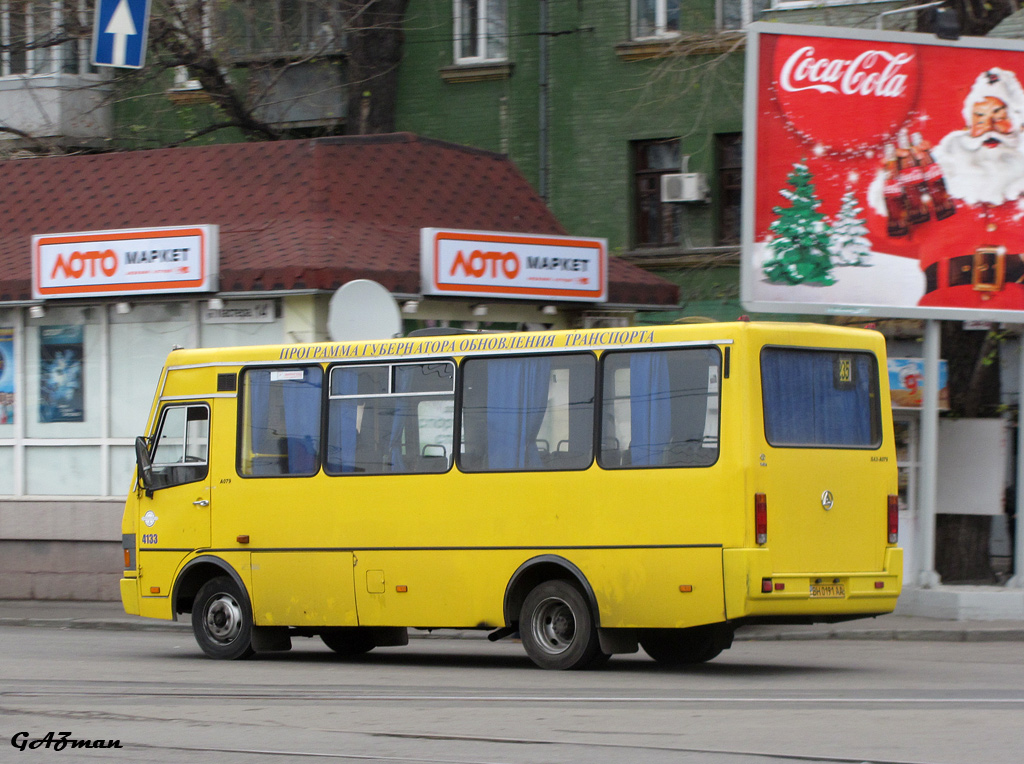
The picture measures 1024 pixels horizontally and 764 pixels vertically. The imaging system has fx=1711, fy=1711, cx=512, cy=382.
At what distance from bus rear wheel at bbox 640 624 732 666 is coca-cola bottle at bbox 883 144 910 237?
20.3 ft

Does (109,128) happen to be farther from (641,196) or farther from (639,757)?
(639,757)

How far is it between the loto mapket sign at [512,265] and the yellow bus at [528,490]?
549cm

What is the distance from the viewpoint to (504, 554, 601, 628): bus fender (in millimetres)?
12586

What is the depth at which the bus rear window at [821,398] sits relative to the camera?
12.2 metres

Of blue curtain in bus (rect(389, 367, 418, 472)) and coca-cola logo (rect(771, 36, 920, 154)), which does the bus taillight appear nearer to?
blue curtain in bus (rect(389, 367, 418, 472))

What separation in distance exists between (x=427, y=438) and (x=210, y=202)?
8.80m

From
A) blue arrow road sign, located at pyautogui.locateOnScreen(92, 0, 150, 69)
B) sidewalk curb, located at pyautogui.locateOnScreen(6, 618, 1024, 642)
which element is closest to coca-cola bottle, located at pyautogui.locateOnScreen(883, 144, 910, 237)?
sidewalk curb, located at pyautogui.locateOnScreen(6, 618, 1024, 642)

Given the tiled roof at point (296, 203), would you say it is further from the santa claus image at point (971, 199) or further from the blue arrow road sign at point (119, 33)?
the santa claus image at point (971, 199)

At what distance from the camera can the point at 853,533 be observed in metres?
12.5

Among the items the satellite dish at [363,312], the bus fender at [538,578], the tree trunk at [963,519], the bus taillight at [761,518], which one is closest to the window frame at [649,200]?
the tree trunk at [963,519]

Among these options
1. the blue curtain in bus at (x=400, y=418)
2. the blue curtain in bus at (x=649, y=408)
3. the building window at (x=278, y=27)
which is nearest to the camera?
the blue curtain in bus at (x=649, y=408)

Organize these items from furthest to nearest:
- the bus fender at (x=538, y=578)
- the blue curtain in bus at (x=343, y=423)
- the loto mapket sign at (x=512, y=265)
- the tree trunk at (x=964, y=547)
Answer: the tree trunk at (x=964, y=547)
the loto mapket sign at (x=512, y=265)
the blue curtain in bus at (x=343, y=423)
the bus fender at (x=538, y=578)

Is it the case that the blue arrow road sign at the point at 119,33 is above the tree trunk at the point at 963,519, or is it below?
above

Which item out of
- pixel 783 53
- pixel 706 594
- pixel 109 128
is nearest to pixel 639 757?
pixel 706 594
